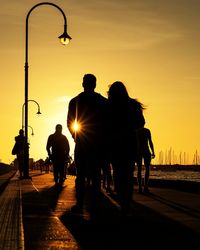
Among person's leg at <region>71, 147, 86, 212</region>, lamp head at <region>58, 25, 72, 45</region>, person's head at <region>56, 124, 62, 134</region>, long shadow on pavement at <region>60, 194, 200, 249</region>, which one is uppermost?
lamp head at <region>58, 25, 72, 45</region>

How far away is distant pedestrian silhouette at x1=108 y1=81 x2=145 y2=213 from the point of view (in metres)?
9.41

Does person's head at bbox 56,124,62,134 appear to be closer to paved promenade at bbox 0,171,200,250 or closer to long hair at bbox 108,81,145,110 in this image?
paved promenade at bbox 0,171,200,250

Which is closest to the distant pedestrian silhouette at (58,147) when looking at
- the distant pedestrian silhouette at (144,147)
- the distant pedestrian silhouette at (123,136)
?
the distant pedestrian silhouette at (144,147)

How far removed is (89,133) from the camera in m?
9.84

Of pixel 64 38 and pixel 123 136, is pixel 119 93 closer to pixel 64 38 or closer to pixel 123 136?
pixel 123 136

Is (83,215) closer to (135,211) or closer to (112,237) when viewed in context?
(135,211)

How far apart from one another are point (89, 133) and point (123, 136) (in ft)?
2.08

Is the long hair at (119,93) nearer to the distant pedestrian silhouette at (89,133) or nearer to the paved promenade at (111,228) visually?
the distant pedestrian silhouette at (89,133)

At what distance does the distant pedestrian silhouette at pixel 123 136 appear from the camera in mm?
9414

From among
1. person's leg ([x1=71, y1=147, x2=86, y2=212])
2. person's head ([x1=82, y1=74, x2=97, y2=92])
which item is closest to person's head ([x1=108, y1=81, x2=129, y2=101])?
person's head ([x1=82, y1=74, x2=97, y2=92])

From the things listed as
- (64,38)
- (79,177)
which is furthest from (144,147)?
(64,38)

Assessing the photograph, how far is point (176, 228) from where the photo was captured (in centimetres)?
825

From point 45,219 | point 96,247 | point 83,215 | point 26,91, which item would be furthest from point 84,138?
point 26,91

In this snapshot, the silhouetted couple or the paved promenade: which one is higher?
the silhouetted couple
